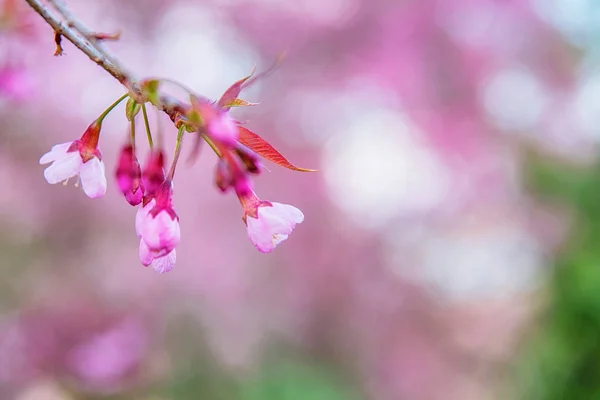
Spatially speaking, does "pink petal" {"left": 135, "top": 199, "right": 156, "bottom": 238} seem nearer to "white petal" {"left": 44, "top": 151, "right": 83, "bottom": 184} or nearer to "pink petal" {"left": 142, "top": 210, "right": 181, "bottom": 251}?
"pink petal" {"left": 142, "top": 210, "right": 181, "bottom": 251}

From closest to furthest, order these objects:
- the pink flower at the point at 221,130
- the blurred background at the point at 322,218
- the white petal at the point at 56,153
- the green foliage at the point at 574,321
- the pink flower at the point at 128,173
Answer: the pink flower at the point at 221,130, the pink flower at the point at 128,173, the white petal at the point at 56,153, the blurred background at the point at 322,218, the green foliage at the point at 574,321

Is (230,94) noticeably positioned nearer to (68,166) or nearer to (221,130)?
(221,130)

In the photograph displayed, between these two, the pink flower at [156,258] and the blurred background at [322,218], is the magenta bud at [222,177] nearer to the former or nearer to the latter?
the pink flower at [156,258]

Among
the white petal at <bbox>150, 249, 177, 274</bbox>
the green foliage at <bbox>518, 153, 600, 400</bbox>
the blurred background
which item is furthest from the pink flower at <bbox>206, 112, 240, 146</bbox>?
the green foliage at <bbox>518, 153, 600, 400</bbox>

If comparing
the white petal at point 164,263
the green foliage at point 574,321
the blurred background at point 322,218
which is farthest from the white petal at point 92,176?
the green foliage at point 574,321

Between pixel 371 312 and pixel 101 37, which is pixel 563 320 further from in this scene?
pixel 101 37

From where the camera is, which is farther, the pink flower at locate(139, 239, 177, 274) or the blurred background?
the blurred background

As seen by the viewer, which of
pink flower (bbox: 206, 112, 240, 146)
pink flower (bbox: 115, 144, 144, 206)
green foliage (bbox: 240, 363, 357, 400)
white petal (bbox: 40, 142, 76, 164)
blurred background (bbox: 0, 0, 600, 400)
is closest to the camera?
pink flower (bbox: 206, 112, 240, 146)

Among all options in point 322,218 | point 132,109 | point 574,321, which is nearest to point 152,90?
point 132,109
